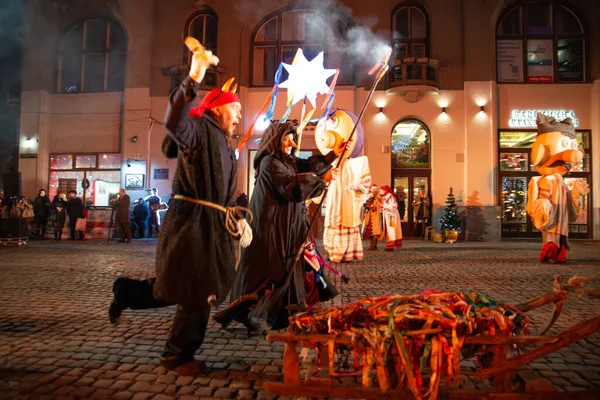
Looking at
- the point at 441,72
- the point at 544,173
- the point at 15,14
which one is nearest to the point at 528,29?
the point at 441,72

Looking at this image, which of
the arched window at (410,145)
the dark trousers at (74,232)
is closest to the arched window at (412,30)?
the arched window at (410,145)

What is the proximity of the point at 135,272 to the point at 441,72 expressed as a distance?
14.2 metres

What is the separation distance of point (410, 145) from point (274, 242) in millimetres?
14425

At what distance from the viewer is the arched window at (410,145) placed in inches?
674

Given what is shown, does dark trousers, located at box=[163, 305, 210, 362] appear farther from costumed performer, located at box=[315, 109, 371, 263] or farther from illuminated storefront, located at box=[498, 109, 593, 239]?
illuminated storefront, located at box=[498, 109, 593, 239]

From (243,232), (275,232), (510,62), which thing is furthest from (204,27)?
(243,232)

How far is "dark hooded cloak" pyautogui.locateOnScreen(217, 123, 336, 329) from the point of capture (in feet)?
11.8

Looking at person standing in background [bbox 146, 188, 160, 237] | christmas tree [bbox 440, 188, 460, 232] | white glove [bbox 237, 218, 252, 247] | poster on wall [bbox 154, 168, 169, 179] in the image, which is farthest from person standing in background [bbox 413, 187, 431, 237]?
white glove [bbox 237, 218, 252, 247]

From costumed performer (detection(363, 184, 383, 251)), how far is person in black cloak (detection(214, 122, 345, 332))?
8142 millimetres

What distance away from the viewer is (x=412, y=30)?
57.2 feet

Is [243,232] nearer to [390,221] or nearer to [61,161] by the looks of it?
[390,221]

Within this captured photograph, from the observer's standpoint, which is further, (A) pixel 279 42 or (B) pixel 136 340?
(A) pixel 279 42

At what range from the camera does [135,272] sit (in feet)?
24.8

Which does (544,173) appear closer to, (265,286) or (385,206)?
(385,206)
